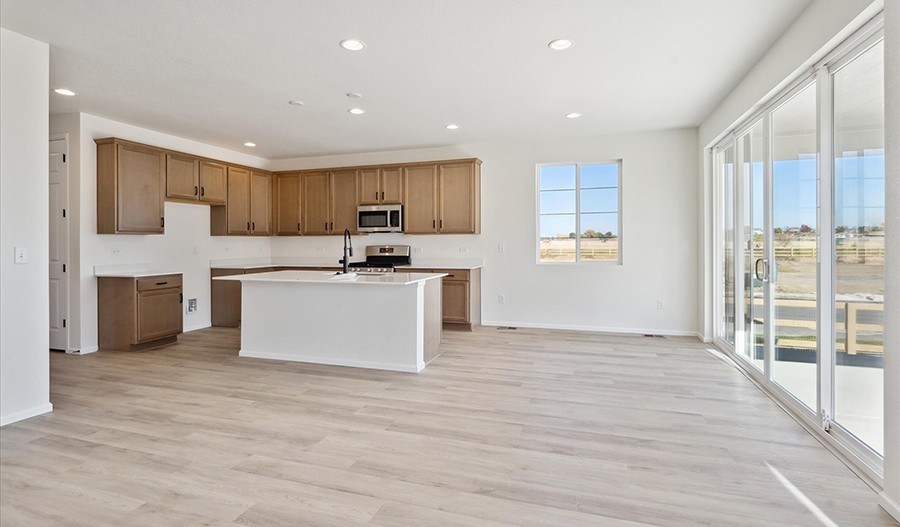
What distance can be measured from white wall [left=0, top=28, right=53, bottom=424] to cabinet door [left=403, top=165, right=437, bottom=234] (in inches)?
158

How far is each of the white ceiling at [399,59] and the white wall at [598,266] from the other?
613mm

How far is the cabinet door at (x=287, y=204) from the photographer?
723cm

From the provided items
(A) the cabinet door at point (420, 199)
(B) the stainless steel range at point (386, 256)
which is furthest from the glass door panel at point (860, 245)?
(B) the stainless steel range at point (386, 256)

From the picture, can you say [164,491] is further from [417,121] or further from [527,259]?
[527,259]

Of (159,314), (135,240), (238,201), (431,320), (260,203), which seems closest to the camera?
(431,320)

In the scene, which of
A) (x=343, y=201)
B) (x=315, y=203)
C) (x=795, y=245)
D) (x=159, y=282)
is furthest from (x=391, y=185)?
(x=795, y=245)

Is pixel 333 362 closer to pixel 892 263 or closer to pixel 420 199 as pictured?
pixel 420 199

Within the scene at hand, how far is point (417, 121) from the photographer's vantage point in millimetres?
5258

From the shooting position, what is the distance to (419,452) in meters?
2.52

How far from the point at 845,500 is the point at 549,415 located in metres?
1.50

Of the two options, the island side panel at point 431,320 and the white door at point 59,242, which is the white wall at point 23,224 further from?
the island side panel at point 431,320

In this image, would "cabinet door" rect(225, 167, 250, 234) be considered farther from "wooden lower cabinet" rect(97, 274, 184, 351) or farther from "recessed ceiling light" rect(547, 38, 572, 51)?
"recessed ceiling light" rect(547, 38, 572, 51)

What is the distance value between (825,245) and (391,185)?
509cm

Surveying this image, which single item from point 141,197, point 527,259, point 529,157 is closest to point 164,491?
point 141,197
